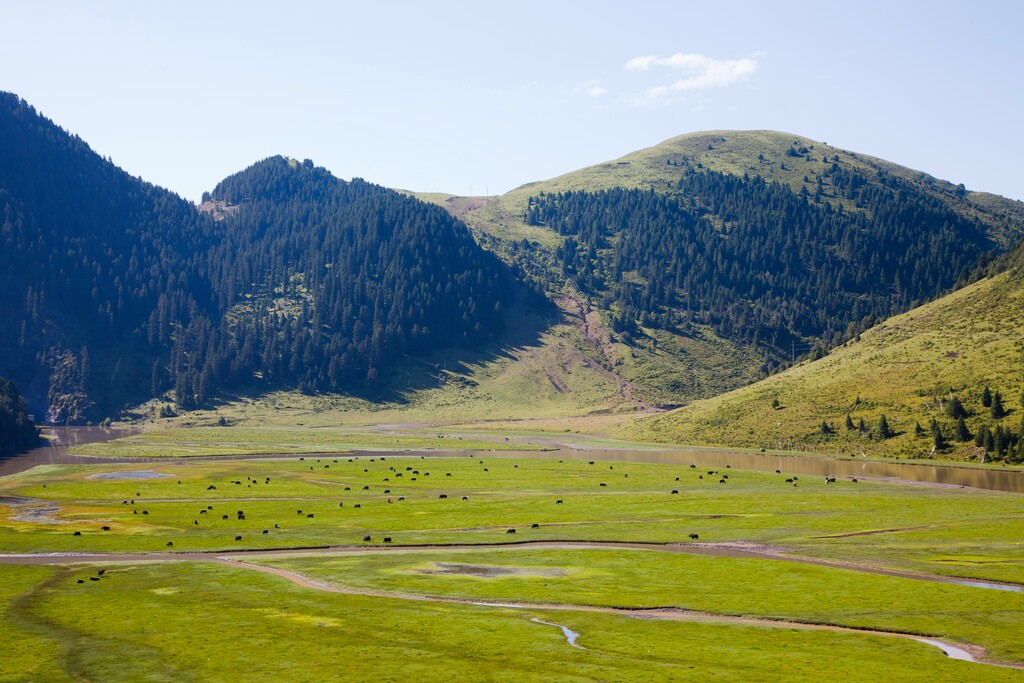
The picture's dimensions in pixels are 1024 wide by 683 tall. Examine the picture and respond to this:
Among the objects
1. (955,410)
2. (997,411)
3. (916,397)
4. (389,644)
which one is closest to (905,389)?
(916,397)

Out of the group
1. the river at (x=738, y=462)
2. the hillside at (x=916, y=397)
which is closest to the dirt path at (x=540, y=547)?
the river at (x=738, y=462)

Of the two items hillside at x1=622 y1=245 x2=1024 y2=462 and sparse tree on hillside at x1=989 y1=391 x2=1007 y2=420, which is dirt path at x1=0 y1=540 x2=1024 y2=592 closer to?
hillside at x1=622 y1=245 x2=1024 y2=462

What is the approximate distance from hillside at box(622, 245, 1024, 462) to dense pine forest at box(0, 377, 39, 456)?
439ft

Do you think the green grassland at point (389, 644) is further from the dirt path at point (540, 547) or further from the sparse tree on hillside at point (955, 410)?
the sparse tree on hillside at point (955, 410)

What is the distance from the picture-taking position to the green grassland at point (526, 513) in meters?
75.9

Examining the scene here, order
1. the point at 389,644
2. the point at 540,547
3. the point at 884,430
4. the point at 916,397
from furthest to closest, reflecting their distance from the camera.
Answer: the point at 916,397 < the point at 884,430 < the point at 540,547 < the point at 389,644

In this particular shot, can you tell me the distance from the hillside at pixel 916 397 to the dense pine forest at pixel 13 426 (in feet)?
439

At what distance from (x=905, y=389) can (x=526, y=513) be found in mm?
98665

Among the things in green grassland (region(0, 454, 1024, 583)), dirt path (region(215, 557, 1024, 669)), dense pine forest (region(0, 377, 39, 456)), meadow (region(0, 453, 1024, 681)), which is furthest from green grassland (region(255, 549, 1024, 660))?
dense pine forest (region(0, 377, 39, 456))

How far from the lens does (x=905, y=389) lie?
16288 centimetres

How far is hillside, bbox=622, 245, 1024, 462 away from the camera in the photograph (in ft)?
462

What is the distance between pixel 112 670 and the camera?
141 feet

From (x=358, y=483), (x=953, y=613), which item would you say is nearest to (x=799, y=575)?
(x=953, y=613)

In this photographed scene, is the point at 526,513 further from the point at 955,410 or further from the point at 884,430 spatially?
the point at 955,410
